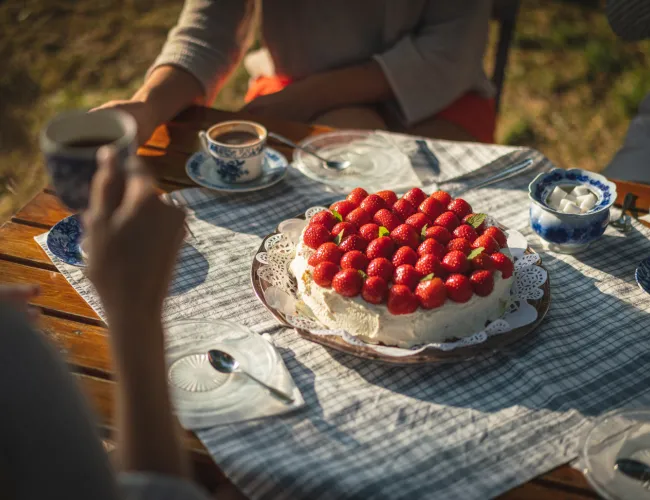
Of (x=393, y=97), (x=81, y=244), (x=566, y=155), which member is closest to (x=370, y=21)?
(x=393, y=97)

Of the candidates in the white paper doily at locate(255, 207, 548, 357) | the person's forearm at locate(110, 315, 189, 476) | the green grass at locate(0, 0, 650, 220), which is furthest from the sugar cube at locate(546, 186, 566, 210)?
the green grass at locate(0, 0, 650, 220)

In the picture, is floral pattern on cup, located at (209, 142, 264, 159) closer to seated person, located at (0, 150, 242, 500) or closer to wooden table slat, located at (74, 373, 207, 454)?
wooden table slat, located at (74, 373, 207, 454)

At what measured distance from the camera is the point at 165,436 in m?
0.82

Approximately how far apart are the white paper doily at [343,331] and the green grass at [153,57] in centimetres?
212

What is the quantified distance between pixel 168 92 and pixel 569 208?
3.64 ft

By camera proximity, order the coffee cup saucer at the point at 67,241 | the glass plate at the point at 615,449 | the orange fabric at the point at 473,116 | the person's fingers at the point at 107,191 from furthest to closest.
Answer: the orange fabric at the point at 473,116 < the coffee cup saucer at the point at 67,241 < the glass plate at the point at 615,449 < the person's fingers at the point at 107,191

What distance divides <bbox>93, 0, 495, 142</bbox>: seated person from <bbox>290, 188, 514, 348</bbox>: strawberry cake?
907mm

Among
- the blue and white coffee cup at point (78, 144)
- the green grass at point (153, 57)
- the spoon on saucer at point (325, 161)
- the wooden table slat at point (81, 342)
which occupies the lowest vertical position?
the green grass at point (153, 57)

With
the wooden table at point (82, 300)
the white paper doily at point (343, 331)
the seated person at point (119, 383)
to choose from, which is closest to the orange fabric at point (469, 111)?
the wooden table at point (82, 300)

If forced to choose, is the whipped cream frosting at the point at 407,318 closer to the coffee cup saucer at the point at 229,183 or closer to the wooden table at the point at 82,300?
the wooden table at the point at 82,300

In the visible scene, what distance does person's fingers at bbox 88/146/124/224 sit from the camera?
0.79m

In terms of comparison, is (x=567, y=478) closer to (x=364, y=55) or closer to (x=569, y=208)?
(x=569, y=208)

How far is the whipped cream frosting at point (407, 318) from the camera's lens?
1.22 meters

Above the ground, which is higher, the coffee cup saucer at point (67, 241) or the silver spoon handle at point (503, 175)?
the coffee cup saucer at point (67, 241)
